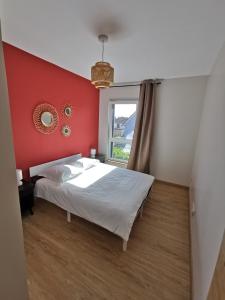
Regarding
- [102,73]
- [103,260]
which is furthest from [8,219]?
[102,73]

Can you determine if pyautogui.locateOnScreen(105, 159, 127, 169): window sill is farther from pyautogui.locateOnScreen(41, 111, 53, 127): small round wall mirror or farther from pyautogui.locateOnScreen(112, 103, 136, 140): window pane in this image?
pyautogui.locateOnScreen(41, 111, 53, 127): small round wall mirror

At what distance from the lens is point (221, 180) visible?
107cm

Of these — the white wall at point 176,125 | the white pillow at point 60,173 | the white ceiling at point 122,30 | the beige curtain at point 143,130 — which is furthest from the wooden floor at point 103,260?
the white ceiling at point 122,30

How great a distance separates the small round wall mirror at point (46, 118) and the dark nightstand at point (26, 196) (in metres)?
1.11

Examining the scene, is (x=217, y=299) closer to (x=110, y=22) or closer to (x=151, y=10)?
(x=151, y=10)

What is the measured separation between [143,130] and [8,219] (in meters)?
3.24

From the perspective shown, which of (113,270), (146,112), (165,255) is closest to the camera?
(113,270)

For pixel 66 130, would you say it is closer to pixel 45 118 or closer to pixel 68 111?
pixel 68 111

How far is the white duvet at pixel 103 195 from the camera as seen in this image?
1.69 meters

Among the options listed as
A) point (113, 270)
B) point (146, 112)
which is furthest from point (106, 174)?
point (146, 112)

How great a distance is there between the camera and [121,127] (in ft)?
13.6

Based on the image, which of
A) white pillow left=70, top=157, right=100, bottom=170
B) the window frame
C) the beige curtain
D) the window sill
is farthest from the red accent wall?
the beige curtain

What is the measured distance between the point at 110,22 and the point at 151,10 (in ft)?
1.37

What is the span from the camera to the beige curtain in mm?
3385
